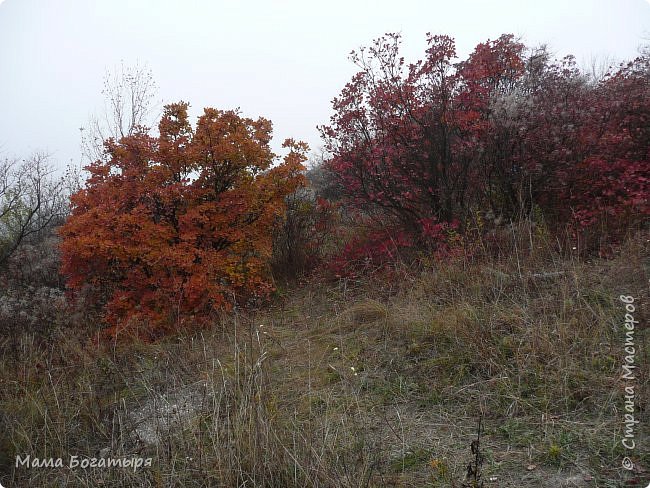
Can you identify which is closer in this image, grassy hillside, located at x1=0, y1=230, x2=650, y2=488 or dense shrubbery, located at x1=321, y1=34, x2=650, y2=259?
grassy hillside, located at x1=0, y1=230, x2=650, y2=488

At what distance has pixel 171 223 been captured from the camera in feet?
19.5

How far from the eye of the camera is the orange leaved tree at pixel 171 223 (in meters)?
5.33

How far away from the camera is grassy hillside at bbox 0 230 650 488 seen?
2.18m

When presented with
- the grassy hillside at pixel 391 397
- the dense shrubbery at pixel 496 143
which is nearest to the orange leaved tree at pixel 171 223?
→ the grassy hillside at pixel 391 397

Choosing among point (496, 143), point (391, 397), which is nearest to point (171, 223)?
point (391, 397)

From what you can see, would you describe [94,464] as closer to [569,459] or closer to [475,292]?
[569,459]

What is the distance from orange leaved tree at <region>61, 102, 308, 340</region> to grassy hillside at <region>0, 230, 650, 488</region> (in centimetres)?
93

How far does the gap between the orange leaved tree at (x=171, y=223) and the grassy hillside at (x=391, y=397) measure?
3.07ft

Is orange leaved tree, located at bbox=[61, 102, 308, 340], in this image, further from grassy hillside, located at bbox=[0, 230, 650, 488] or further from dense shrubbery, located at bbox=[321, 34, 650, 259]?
dense shrubbery, located at bbox=[321, 34, 650, 259]

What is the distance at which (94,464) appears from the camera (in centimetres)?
234

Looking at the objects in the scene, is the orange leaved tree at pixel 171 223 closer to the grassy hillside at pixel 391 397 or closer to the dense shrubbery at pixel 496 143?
the grassy hillside at pixel 391 397

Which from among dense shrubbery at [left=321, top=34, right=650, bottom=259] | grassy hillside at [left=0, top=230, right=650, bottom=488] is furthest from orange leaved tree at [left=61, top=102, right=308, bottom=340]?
dense shrubbery at [left=321, top=34, right=650, bottom=259]

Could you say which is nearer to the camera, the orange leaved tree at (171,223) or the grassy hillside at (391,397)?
the grassy hillside at (391,397)

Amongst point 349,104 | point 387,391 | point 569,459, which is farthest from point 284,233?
point 569,459
